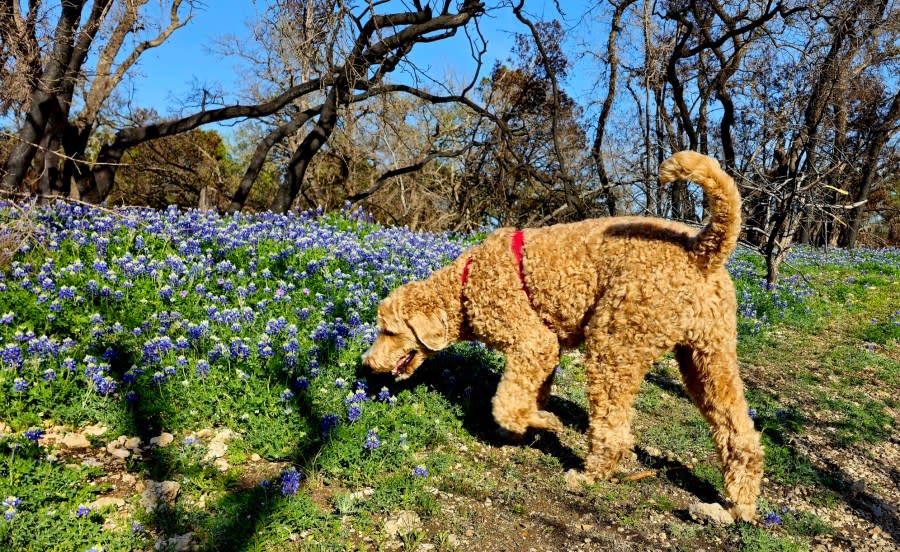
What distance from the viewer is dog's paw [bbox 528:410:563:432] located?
13.4ft

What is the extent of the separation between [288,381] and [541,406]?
1956mm

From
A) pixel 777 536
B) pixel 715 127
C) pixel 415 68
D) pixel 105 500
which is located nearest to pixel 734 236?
pixel 777 536

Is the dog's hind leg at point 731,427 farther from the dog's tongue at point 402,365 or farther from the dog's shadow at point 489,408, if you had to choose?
the dog's tongue at point 402,365

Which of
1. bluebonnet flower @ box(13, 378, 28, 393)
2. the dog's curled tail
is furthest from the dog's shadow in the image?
bluebonnet flower @ box(13, 378, 28, 393)

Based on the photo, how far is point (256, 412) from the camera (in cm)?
397

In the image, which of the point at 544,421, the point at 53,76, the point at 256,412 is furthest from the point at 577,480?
the point at 53,76

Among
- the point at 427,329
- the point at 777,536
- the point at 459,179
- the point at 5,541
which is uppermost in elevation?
the point at 459,179

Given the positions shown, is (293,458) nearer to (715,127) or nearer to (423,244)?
(423,244)

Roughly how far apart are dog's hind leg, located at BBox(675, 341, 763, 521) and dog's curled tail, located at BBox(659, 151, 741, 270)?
66 cm

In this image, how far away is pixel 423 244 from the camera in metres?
8.69

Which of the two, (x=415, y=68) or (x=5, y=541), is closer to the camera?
(x=5, y=541)

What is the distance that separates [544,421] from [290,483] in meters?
1.86

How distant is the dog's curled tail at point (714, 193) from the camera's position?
312 centimetres

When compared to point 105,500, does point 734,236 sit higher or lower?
higher
